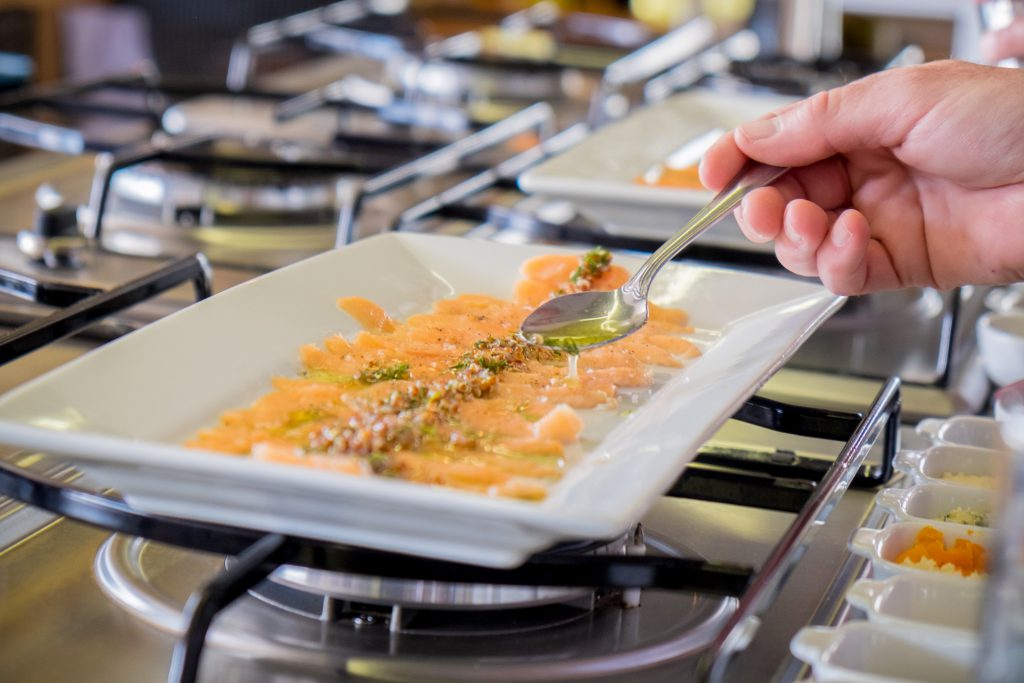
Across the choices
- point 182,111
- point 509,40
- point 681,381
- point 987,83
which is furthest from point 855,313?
point 509,40

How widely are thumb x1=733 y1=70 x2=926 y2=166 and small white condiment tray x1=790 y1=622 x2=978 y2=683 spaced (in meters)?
0.51

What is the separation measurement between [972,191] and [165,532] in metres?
0.75

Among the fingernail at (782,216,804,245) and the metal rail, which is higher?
the fingernail at (782,216,804,245)

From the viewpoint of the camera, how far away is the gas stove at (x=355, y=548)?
65cm

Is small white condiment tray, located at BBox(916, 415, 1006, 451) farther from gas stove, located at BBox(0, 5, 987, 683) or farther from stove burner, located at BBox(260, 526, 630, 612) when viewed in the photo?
stove burner, located at BBox(260, 526, 630, 612)

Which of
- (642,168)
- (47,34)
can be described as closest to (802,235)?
(642,168)

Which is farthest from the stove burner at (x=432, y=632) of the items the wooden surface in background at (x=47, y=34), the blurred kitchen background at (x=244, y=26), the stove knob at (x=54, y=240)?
the wooden surface in background at (x=47, y=34)

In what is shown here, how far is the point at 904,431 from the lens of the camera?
1.07 meters

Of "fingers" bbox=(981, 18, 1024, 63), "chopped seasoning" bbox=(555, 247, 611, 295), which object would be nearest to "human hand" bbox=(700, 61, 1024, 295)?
"chopped seasoning" bbox=(555, 247, 611, 295)

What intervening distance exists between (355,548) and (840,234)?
528 mm

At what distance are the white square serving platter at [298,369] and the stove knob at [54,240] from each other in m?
0.39

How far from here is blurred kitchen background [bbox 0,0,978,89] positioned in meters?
3.80

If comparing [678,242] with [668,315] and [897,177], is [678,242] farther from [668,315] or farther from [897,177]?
[897,177]

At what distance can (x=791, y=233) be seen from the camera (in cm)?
101
